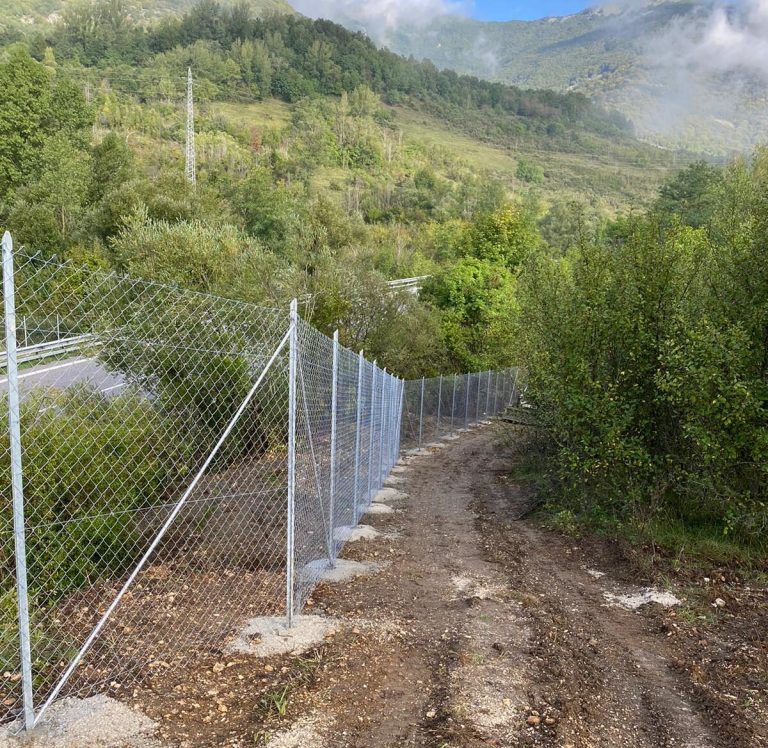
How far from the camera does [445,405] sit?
825 inches

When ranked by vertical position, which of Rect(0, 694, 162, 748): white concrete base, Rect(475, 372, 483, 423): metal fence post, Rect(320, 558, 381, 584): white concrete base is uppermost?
Rect(0, 694, 162, 748): white concrete base

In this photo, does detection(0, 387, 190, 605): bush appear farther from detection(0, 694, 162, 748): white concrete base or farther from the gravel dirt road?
the gravel dirt road

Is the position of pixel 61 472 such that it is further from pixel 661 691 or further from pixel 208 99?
pixel 208 99

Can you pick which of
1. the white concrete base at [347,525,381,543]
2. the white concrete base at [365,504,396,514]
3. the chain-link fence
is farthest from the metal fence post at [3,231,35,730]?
the chain-link fence

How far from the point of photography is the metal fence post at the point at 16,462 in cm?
271

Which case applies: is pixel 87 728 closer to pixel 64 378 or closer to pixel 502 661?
pixel 502 661

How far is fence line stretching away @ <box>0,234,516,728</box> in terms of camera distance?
12.2 ft

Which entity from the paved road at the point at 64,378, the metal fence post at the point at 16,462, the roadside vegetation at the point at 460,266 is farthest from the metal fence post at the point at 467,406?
the metal fence post at the point at 16,462

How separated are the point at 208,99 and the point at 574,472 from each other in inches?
4376

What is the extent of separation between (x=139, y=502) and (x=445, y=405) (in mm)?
14892

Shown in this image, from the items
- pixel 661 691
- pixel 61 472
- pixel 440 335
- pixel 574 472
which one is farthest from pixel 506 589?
pixel 440 335

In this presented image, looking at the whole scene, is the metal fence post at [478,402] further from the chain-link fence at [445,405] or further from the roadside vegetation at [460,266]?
the roadside vegetation at [460,266]

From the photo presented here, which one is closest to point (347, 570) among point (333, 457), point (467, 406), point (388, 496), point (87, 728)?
point (333, 457)

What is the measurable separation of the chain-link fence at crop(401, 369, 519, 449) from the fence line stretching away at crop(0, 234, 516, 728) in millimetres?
9484
